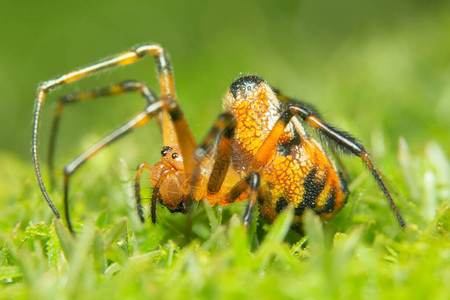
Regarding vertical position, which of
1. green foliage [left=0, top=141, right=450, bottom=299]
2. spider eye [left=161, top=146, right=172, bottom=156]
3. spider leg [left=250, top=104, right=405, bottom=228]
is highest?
spider leg [left=250, top=104, right=405, bottom=228]

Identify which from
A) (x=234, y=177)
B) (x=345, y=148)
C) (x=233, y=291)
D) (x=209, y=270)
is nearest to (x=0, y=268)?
(x=209, y=270)

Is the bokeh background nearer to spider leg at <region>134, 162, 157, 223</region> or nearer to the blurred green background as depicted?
the blurred green background

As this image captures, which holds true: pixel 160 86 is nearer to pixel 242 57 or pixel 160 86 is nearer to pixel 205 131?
pixel 205 131

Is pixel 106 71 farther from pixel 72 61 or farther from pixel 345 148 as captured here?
pixel 72 61

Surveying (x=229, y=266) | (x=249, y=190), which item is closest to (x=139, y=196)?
(x=249, y=190)

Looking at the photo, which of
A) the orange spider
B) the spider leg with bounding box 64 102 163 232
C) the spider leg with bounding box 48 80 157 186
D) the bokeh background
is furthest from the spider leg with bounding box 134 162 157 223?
the bokeh background
